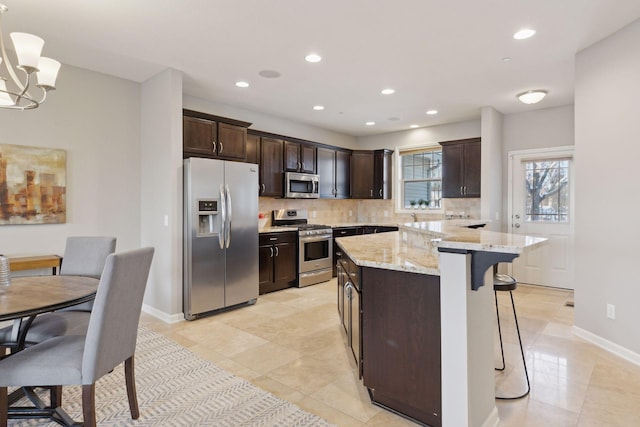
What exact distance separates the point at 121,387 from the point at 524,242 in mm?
2726

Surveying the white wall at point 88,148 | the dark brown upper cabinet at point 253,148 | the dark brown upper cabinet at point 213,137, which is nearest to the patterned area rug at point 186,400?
the white wall at point 88,148

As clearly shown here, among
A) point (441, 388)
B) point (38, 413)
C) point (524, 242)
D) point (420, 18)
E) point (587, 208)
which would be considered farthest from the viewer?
point (587, 208)

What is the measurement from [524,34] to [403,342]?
9.31ft

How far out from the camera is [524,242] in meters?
1.68

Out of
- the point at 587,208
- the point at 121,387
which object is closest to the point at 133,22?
the point at 121,387

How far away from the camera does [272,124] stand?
5906 millimetres

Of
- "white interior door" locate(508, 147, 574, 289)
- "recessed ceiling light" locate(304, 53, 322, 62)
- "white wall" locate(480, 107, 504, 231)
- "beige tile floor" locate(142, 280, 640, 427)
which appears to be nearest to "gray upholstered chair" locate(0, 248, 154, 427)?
"beige tile floor" locate(142, 280, 640, 427)

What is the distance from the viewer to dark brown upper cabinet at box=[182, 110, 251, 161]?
14.0 feet

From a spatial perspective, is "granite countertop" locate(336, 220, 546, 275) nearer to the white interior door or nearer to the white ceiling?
the white ceiling

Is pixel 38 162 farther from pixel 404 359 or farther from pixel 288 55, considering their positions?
pixel 404 359

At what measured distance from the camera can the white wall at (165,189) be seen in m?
3.91

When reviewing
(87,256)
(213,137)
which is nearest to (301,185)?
(213,137)

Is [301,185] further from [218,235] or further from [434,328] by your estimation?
[434,328]

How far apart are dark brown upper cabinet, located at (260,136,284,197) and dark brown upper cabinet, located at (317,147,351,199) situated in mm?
931
